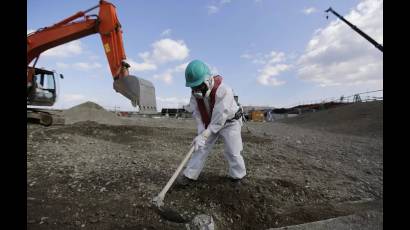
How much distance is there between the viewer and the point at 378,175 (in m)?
4.87

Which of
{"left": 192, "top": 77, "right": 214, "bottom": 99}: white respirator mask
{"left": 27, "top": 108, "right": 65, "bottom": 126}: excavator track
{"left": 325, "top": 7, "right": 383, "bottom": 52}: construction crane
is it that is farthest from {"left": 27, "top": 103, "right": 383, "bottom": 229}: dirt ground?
{"left": 325, "top": 7, "right": 383, "bottom": 52}: construction crane

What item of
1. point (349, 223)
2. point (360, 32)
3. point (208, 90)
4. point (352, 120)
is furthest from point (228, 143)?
point (352, 120)

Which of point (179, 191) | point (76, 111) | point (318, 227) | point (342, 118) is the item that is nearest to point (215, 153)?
point (179, 191)

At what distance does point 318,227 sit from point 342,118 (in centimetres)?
1811

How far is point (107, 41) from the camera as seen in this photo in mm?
7824

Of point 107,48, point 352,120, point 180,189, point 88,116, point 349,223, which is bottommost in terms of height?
point 349,223

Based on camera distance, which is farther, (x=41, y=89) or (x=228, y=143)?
(x=41, y=89)

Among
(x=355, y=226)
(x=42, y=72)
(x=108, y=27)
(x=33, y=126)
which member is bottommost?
(x=355, y=226)

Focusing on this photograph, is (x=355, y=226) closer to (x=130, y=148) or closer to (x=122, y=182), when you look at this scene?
(x=122, y=182)

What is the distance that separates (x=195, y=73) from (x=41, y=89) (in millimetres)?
8381

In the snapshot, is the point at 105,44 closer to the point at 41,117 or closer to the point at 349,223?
the point at 41,117

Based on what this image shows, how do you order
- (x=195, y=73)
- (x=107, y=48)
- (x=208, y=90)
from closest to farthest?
1. (x=195, y=73)
2. (x=208, y=90)
3. (x=107, y=48)

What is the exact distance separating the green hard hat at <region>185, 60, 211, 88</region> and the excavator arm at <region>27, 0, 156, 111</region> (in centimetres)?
382

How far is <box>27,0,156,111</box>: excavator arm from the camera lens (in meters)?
7.02
